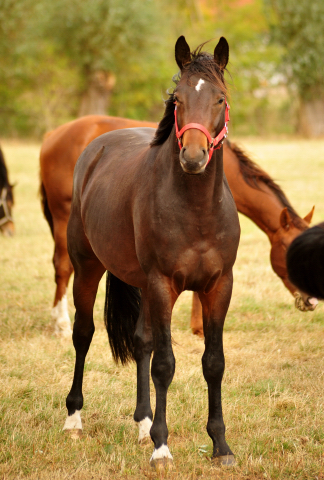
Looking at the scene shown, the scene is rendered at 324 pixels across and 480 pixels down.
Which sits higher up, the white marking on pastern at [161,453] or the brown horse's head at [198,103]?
the brown horse's head at [198,103]

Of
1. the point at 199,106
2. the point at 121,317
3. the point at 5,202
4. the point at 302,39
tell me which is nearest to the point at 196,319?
the point at 121,317

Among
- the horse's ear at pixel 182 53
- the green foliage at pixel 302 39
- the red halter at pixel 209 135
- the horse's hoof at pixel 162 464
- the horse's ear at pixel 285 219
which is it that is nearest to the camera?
the red halter at pixel 209 135

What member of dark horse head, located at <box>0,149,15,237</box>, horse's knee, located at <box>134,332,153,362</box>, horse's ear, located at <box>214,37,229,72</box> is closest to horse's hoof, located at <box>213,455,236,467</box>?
horse's knee, located at <box>134,332,153,362</box>

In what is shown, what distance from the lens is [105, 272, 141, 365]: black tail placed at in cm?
398

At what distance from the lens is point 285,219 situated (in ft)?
17.9

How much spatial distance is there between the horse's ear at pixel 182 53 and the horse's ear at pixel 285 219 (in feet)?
9.14

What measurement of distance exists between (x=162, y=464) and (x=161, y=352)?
63cm

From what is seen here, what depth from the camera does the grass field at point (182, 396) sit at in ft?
9.88

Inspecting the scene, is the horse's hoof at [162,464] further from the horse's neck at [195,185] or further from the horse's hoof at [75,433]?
the horse's neck at [195,185]

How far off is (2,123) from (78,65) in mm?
7235

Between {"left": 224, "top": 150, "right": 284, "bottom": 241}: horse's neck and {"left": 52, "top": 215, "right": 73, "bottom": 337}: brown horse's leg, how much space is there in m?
2.03

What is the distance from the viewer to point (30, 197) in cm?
1595

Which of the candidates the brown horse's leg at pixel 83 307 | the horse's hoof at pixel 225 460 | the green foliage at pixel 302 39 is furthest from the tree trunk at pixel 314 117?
the horse's hoof at pixel 225 460

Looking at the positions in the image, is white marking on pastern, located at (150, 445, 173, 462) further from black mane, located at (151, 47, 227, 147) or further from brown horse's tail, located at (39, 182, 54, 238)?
brown horse's tail, located at (39, 182, 54, 238)
